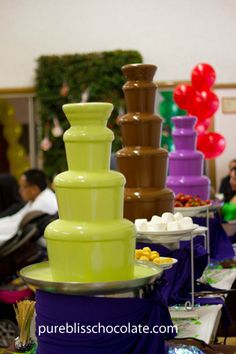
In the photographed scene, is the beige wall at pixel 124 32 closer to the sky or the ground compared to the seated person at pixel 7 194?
closer to the sky

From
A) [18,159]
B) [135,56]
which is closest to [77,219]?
[135,56]

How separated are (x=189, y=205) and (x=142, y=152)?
803 millimetres

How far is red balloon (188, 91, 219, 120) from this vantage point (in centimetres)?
643

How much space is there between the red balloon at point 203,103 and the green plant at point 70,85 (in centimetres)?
356

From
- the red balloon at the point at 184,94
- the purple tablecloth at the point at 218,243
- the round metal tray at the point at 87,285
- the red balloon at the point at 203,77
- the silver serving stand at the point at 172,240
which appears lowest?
the purple tablecloth at the point at 218,243

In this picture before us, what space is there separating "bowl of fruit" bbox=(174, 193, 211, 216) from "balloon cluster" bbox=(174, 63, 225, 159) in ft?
7.75

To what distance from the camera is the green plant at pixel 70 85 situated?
1012 cm

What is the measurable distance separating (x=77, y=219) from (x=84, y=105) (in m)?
0.30

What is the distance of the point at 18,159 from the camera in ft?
40.2

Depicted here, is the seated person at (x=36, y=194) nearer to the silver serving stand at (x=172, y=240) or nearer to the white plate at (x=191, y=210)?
the white plate at (x=191, y=210)

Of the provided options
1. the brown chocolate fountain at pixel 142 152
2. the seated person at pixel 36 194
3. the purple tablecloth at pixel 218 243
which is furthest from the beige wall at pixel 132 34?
the brown chocolate fountain at pixel 142 152

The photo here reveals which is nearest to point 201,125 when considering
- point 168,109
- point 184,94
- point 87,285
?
point 184,94

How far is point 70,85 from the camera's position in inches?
404

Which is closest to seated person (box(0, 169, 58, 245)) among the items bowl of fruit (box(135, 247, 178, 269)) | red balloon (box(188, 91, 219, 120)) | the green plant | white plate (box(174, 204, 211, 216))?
red balloon (box(188, 91, 219, 120))
